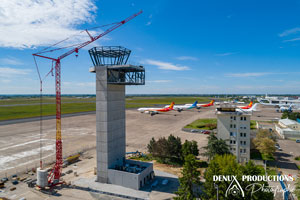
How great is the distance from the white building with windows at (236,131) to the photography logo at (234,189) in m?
26.4

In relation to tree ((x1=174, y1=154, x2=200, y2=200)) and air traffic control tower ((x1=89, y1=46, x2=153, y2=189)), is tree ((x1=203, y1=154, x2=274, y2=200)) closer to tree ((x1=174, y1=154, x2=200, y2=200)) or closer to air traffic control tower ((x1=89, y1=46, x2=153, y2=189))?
tree ((x1=174, y1=154, x2=200, y2=200))

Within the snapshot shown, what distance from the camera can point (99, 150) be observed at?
34594mm

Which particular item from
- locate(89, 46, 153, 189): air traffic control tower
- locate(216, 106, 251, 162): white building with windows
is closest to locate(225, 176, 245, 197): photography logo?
locate(89, 46, 153, 189): air traffic control tower

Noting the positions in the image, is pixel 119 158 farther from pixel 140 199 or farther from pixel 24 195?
pixel 24 195

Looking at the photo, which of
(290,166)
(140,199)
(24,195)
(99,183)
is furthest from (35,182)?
(290,166)

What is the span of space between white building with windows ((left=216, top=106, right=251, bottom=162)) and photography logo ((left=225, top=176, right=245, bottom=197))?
26399mm

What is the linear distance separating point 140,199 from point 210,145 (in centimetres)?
2218

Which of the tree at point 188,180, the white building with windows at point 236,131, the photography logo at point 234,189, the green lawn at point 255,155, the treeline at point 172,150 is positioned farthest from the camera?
the green lawn at point 255,155

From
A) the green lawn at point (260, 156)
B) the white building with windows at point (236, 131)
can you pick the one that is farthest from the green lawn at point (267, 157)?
the white building with windows at point (236, 131)

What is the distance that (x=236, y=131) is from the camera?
46.1m

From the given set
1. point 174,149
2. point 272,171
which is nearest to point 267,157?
point 272,171

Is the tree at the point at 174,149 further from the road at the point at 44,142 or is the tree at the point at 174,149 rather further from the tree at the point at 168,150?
the road at the point at 44,142

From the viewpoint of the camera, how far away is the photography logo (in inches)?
830

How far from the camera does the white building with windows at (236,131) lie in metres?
45.2
